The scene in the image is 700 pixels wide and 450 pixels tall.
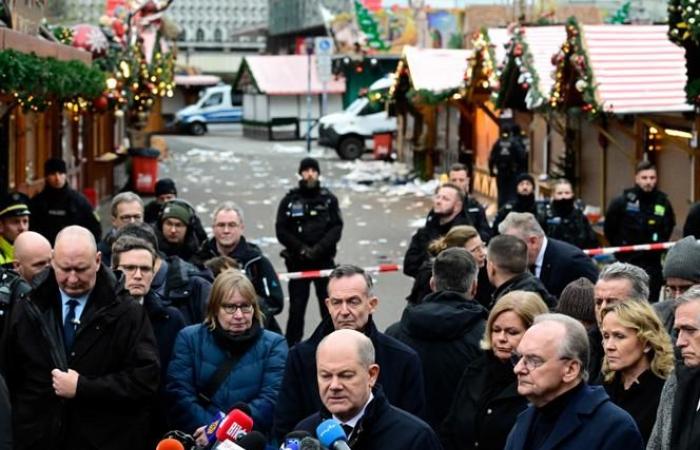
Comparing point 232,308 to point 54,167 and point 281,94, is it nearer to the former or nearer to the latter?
point 54,167

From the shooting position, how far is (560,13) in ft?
140

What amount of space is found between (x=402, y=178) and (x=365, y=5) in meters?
15.2

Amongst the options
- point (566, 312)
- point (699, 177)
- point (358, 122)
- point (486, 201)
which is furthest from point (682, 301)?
point (358, 122)

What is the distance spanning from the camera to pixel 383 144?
1727 inches

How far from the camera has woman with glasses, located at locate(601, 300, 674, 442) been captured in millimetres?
6570

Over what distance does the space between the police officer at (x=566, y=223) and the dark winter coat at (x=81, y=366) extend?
7244 mm

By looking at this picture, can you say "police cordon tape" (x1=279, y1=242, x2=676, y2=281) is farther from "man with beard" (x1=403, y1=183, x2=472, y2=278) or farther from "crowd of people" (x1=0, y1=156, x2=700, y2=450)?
"crowd of people" (x1=0, y1=156, x2=700, y2=450)

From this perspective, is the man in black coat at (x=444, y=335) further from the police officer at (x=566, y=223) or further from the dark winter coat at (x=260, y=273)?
the police officer at (x=566, y=223)

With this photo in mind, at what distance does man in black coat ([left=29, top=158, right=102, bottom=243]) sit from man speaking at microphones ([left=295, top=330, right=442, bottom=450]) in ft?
30.5

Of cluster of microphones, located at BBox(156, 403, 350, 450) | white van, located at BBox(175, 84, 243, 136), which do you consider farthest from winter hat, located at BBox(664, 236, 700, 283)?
white van, located at BBox(175, 84, 243, 136)

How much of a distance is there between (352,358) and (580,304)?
8.28ft

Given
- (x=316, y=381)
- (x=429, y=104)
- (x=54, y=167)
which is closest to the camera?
(x=316, y=381)

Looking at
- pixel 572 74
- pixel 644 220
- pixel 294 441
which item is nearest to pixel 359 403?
pixel 294 441

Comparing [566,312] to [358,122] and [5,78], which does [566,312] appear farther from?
[358,122]
